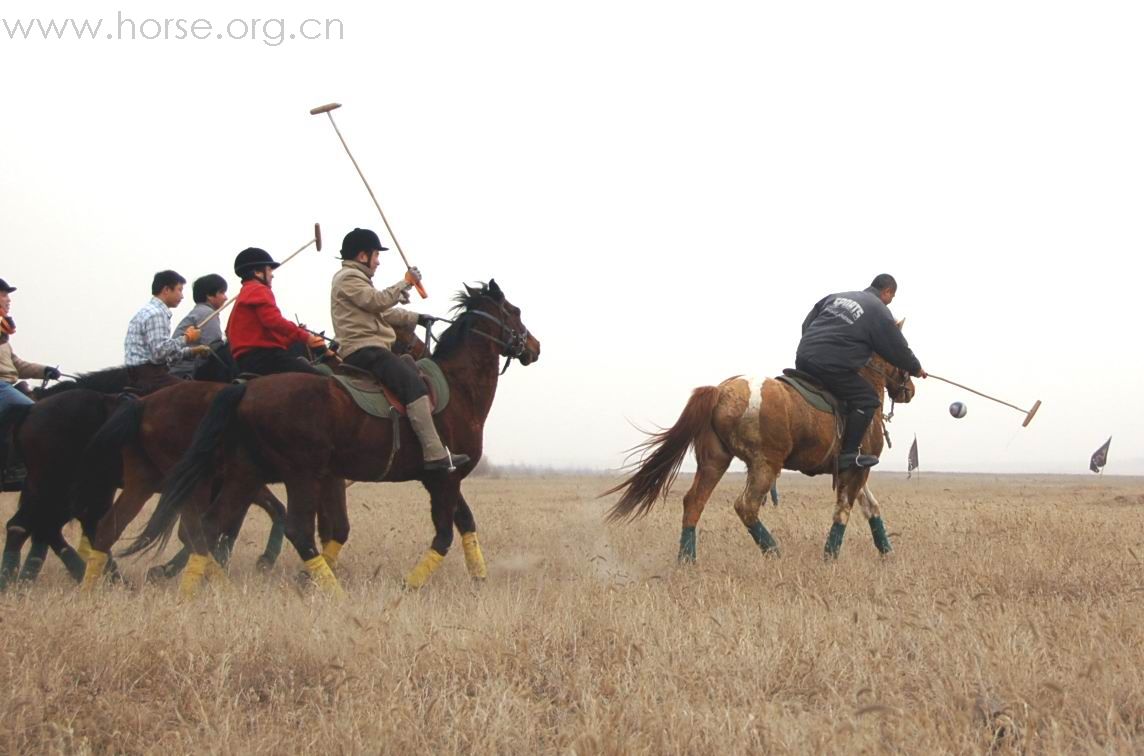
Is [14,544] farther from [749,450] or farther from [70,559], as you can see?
[749,450]

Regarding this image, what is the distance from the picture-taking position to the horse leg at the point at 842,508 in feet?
32.7

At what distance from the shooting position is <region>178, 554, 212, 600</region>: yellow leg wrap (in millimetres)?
7609

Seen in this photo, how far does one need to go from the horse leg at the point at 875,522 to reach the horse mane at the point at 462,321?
3.93 meters

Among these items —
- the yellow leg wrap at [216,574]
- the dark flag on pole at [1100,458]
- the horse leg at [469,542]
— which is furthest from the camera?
the dark flag on pole at [1100,458]

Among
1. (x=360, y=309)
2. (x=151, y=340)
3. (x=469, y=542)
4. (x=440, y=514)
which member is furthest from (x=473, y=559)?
(x=151, y=340)

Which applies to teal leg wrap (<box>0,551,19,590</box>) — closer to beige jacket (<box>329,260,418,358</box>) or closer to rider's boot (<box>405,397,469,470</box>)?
beige jacket (<box>329,260,418,358</box>)

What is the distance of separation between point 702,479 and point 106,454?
16.0 ft

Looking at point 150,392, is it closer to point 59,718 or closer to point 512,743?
point 59,718

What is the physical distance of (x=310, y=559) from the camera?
7.82 m

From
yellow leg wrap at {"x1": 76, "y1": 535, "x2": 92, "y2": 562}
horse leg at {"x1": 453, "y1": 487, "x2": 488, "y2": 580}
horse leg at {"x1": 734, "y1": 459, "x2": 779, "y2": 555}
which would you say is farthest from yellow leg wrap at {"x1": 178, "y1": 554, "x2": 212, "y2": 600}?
horse leg at {"x1": 734, "y1": 459, "x2": 779, "y2": 555}

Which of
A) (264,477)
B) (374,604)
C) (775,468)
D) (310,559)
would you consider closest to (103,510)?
(264,477)

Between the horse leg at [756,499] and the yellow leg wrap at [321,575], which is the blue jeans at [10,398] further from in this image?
the horse leg at [756,499]

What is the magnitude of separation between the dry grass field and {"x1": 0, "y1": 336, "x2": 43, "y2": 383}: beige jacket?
2.35 meters

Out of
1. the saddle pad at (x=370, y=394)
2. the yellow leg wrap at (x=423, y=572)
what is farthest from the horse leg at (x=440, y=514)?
the saddle pad at (x=370, y=394)
